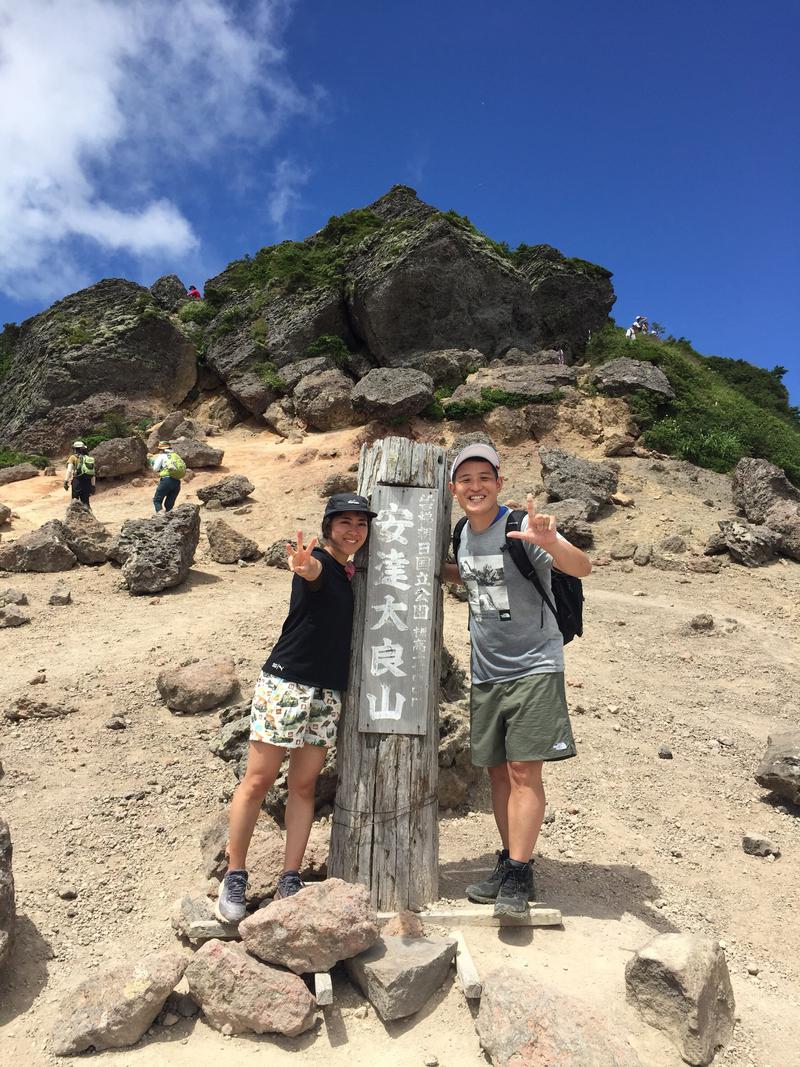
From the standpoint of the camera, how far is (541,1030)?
2318 millimetres

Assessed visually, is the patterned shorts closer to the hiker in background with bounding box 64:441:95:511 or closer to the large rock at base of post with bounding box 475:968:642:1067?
the large rock at base of post with bounding box 475:968:642:1067

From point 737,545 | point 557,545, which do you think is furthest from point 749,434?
point 557,545

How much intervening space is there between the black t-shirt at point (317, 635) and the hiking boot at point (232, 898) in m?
0.93

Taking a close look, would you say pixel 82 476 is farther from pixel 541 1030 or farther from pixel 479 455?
pixel 541 1030

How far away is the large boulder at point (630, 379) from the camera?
55.6ft

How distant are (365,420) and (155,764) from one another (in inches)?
589

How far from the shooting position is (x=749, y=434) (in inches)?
627

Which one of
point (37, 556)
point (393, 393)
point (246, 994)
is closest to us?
point (246, 994)

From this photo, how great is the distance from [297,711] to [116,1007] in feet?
4.19

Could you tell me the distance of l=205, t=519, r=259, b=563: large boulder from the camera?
10.8 metres

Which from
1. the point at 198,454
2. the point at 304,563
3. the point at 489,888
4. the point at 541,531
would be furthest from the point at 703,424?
the point at 304,563

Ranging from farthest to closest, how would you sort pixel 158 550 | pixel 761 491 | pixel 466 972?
1. pixel 761 491
2. pixel 158 550
3. pixel 466 972

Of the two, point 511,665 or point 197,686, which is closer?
point 511,665

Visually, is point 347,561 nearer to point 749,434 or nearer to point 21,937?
point 21,937
